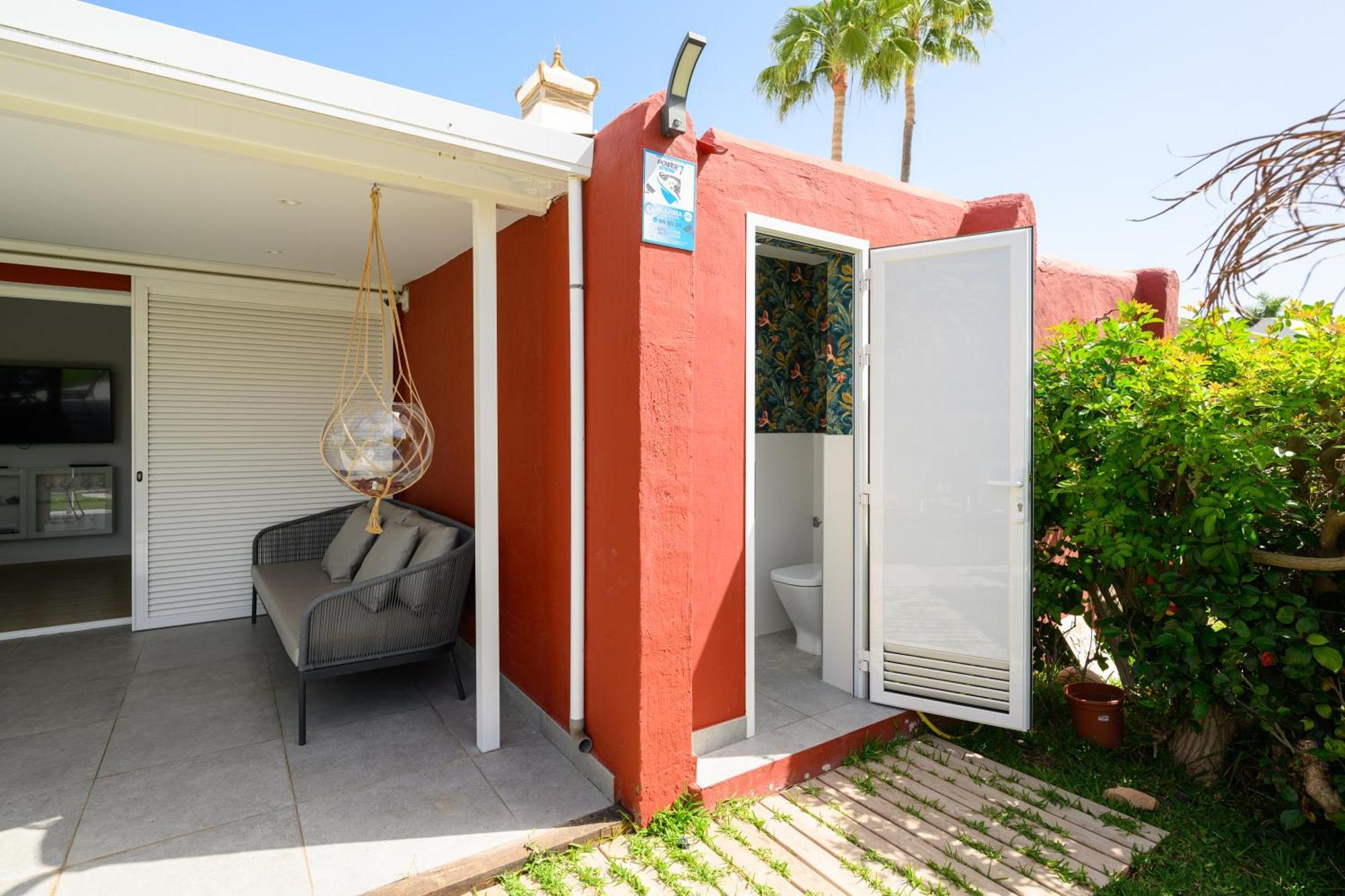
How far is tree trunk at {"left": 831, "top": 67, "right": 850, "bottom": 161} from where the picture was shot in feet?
36.1

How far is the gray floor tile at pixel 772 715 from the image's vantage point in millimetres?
3229

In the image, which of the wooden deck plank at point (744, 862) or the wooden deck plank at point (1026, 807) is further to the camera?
the wooden deck plank at point (1026, 807)

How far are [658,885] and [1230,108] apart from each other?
251cm

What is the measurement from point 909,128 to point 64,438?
484 inches

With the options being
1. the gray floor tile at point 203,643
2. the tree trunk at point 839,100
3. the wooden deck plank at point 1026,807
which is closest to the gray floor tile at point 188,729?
the gray floor tile at point 203,643

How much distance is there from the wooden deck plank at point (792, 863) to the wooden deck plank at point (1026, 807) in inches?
34.5

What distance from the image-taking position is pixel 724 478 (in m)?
3.11

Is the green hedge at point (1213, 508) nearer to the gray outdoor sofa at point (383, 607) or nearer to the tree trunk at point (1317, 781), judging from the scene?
the tree trunk at point (1317, 781)

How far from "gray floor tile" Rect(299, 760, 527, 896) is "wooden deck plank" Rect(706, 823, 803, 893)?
70cm

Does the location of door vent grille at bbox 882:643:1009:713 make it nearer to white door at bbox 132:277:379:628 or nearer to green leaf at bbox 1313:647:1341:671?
green leaf at bbox 1313:647:1341:671

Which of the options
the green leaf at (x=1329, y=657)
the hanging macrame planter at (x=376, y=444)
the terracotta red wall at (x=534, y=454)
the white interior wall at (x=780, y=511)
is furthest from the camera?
the white interior wall at (x=780, y=511)

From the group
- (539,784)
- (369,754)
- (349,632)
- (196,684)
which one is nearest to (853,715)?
(539,784)

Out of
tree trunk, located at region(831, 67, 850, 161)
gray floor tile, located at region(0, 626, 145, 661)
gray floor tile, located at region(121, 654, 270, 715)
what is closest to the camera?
gray floor tile, located at region(121, 654, 270, 715)

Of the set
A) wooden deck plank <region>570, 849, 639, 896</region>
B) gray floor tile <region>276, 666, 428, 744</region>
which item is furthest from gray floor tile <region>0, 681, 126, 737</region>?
wooden deck plank <region>570, 849, 639, 896</region>
